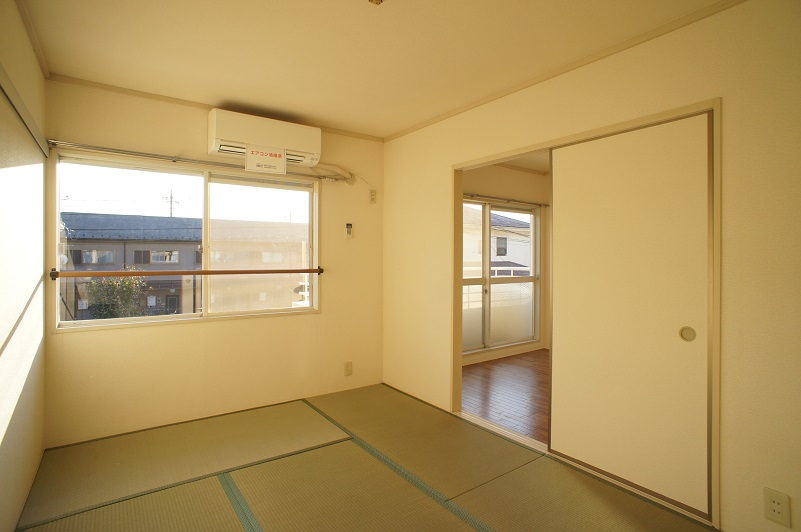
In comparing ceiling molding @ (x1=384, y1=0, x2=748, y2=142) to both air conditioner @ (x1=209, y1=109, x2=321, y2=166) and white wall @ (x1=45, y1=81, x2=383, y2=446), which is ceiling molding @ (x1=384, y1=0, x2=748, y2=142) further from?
white wall @ (x1=45, y1=81, x2=383, y2=446)

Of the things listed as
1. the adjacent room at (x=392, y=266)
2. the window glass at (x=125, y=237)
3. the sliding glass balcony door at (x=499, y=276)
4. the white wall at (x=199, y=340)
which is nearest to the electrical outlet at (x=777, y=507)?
the adjacent room at (x=392, y=266)

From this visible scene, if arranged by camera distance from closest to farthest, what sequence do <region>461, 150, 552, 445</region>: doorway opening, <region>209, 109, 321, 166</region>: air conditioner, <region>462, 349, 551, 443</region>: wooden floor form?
<region>209, 109, 321, 166</region>: air conditioner < <region>462, 349, 551, 443</region>: wooden floor < <region>461, 150, 552, 445</region>: doorway opening

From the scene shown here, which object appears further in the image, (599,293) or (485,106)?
(485,106)

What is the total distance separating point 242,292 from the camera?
143 inches

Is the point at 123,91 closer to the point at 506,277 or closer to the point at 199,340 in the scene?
the point at 199,340

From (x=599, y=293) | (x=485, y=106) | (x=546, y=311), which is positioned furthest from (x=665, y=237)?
(x=546, y=311)

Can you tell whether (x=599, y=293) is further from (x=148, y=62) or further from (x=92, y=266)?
(x=92, y=266)

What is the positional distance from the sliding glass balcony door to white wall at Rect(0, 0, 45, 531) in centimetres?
401

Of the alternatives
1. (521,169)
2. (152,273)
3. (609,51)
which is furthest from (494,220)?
(152,273)

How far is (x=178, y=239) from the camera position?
3320 mm

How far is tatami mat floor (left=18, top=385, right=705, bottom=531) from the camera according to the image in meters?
2.08

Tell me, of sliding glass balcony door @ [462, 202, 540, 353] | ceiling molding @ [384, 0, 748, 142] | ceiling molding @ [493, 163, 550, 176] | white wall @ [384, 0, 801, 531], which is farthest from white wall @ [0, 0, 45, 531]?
ceiling molding @ [493, 163, 550, 176]

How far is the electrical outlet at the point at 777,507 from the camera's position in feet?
5.88

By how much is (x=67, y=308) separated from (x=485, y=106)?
3463 mm
